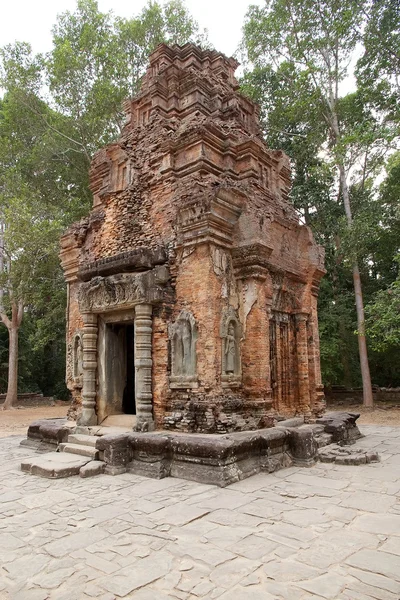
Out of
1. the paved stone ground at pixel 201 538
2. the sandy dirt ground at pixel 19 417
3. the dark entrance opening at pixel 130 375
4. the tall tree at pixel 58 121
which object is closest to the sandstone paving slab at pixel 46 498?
the paved stone ground at pixel 201 538

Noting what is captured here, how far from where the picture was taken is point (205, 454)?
536cm

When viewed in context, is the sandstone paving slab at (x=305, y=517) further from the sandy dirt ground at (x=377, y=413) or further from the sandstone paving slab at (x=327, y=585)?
the sandy dirt ground at (x=377, y=413)

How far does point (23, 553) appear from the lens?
3.37 metres

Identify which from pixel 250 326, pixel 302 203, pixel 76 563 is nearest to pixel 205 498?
pixel 76 563

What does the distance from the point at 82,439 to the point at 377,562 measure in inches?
198

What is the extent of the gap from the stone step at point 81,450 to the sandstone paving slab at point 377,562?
4.12 m

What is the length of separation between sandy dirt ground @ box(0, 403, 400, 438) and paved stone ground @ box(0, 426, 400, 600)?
7444 millimetres

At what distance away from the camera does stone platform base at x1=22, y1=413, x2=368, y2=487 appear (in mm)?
5305

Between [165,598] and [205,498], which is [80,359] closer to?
[205,498]

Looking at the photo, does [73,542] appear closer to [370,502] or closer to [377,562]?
[377,562]

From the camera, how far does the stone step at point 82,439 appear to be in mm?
6714

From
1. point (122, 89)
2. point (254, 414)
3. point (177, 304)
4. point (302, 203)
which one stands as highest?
point (122, 89)

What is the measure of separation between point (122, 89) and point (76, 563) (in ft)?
63.6

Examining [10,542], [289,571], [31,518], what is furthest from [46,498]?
[289,571]
